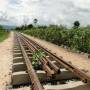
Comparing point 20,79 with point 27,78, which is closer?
point 20,79

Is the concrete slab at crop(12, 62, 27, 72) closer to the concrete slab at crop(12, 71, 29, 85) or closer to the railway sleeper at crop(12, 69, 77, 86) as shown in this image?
the railway sleeper at crop(12, 69, 77, 86)

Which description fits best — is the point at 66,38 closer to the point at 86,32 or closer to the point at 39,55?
the point at 86,32

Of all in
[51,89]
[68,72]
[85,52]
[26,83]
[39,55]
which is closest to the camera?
[51,89]

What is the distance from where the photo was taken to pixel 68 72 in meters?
8.59

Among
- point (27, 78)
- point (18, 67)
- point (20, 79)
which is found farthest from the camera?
point (18, 67)

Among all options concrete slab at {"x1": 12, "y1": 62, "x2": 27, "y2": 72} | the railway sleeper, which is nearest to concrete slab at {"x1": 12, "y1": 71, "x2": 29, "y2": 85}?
the railway sleeper

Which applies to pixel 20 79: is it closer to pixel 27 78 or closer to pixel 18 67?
pixel 27 78

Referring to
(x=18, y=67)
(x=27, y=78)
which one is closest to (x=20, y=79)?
(x=27, y=78)

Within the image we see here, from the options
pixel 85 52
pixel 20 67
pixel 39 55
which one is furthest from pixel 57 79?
pixel 85 52

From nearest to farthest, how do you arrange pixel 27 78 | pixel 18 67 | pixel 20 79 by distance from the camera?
1. pixel 20 79
2. pixel 27 78
3. pixel 18 67

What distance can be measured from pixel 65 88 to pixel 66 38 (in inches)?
647

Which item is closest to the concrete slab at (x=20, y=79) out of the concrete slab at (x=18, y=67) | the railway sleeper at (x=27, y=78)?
the railway sleeper at (x=27, y=78)

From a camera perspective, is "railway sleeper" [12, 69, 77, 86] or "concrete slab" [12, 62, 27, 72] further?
"concrete slab" [12, 62, 27, 72]

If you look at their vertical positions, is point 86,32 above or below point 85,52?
above
